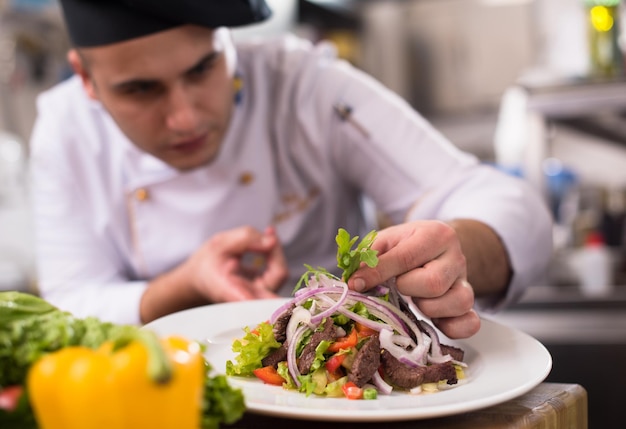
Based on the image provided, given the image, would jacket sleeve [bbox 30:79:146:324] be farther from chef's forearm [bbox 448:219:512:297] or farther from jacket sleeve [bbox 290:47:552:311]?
chef's forearm [bbox 448:219:512:297]

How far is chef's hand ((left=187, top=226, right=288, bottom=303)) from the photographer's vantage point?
132 cm

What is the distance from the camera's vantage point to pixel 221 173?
1.73 metres

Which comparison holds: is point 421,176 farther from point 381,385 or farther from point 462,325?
point 381,385

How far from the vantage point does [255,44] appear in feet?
6.14

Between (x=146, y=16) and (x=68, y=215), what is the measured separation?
63cm

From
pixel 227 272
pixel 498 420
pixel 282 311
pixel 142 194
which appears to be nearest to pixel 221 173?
pixel 142 194

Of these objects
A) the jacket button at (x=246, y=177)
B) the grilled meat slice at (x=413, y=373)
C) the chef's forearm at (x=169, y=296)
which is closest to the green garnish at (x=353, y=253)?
the grilled meat slice at (x=413, y=373)

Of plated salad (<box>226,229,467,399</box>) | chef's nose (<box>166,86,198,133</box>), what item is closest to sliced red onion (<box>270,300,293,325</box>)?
plated salad (<box>226,229,467,399</box>)

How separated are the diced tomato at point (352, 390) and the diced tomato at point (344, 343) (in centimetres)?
6

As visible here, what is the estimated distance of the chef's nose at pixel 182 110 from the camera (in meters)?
1.40

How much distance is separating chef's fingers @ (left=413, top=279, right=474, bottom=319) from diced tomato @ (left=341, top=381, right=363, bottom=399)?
0.16m

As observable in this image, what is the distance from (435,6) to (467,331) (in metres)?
4.73

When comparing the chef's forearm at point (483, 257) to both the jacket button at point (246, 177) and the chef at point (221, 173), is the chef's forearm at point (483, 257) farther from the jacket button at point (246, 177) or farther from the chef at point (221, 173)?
the jacket button at point (246, 177)

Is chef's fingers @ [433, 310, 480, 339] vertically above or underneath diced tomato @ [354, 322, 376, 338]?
underneath
